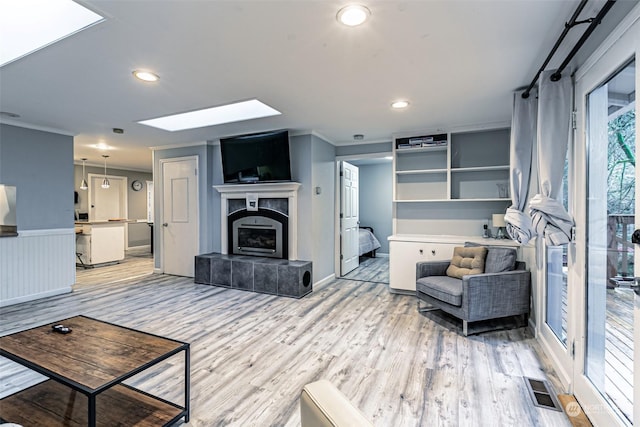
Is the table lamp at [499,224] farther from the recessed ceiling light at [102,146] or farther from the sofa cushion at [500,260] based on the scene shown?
the recessed ceiling light at [102,146]

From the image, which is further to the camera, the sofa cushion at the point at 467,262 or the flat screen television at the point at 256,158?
the flat screen television at the point at 256,158

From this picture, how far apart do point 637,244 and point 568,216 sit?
0.69m

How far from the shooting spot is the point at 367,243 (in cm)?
670

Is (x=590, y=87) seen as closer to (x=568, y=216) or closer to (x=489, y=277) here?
(x=568, y=216)

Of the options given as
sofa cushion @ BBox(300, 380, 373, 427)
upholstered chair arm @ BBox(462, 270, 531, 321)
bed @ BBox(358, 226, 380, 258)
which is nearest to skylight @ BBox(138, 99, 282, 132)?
upholstered chair arm @ BBox(462, 270, 531, 321)

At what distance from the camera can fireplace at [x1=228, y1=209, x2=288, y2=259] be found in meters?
4.68

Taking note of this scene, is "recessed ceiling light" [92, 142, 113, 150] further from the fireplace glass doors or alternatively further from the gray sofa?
the gray sofa

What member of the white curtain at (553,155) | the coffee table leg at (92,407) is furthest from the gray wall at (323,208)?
the coffee table leg at (92,407)

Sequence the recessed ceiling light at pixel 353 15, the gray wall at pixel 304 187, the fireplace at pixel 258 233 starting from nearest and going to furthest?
the recessed ceiling light at pixel 353 15 < the gray wall at pixel 304 187 < the fireplace at pixel 258 233

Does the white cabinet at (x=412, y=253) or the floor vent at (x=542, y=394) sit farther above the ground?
the white cabinet at (x=412, y=253)

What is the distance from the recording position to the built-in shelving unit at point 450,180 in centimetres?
411

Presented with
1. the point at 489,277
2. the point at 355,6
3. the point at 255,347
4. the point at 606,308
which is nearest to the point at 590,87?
the point at 606,308

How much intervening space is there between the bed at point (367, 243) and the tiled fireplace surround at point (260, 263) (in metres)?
2.28

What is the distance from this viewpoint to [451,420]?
1771 millimetres
